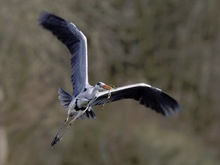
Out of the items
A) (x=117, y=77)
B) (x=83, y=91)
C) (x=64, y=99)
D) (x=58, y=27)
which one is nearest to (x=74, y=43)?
(x=58, y=27)

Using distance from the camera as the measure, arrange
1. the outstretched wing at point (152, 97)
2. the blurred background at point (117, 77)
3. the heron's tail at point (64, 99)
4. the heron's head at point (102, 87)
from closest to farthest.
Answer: the heron's head at point (102, 87) → the heron's tail at point (64, 99) → the outstretched wing at point (152, 97) → the blurred background at point (117, 77)

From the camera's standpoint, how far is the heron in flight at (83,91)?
892 centimetres

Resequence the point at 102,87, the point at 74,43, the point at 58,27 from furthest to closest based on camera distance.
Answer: the point at 58,27 < the point at 74,43 < the point at 102,87

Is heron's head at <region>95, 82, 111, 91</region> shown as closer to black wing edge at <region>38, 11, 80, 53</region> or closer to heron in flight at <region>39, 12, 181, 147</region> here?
heron in flight at <region>39, 12, 181, 147</region>

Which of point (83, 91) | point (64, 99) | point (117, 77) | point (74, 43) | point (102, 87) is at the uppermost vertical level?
point (117, 77)

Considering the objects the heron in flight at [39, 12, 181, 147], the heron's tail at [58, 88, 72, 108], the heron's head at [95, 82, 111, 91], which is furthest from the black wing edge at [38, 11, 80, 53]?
the heron's head at [95, 82, 111, 91]

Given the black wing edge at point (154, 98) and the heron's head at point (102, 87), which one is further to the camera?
the black wing edge at point (154, 98)

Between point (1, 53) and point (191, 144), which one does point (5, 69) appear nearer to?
point (1, 53)

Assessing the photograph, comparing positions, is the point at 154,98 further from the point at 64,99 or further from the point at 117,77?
the point at 117,77

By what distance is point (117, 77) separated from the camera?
19.1 meters

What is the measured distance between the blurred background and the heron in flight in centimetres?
631

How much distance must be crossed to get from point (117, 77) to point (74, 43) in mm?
9378

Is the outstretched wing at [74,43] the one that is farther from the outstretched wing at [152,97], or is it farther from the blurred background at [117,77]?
the blurred background at [117,77]

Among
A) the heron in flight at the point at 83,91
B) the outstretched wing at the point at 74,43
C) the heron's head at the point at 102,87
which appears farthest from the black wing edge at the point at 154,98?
the heron's head at the point at 102,87
